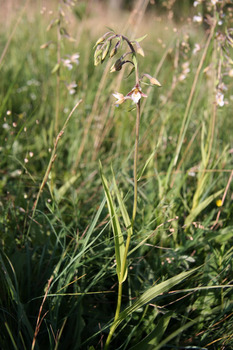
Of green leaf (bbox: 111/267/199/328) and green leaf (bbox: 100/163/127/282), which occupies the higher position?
green leaf (bbox: 100/163/127/282)

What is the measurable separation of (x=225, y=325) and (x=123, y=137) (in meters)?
1.44

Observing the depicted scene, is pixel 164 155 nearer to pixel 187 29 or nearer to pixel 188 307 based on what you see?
pixel 187 29

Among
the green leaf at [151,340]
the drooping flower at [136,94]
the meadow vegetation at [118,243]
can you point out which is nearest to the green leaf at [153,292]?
the meadow vegetation at [118,243]

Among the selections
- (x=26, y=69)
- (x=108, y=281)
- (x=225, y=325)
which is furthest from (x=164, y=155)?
(x=26, y=69)

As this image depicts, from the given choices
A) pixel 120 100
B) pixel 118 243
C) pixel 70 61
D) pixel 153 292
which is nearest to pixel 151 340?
pixel 153 292

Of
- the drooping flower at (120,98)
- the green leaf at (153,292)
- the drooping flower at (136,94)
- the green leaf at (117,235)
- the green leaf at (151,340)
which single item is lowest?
the green leaf at (151,340)

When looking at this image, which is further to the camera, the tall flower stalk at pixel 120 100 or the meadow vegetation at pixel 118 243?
the meadow vegetation at pixel 118 243

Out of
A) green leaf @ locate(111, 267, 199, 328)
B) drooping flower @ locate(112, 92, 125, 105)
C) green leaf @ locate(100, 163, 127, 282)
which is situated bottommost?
green leaf @ locate(111, 267, 199, 328)

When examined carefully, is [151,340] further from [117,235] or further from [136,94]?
[136,94]

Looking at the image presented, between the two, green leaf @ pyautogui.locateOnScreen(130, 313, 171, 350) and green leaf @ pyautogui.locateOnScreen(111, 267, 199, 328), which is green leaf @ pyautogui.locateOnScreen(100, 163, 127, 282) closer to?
green leaf @ pyautogui.locateOnScreen(111, 267, 199, 328)

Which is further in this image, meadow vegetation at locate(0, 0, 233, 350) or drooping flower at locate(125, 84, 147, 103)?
meadow vegetation at locate(0, 0, 233, 350)

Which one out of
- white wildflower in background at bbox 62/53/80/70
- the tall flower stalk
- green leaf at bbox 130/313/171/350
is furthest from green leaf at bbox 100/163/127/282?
white wildflower in background at bbox 62/53/80/70

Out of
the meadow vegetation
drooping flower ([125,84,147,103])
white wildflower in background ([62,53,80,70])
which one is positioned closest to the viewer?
drooping flower ([125,84,147,103])

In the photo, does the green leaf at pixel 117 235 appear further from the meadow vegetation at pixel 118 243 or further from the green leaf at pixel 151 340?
the green leaf at pixel 151 340
